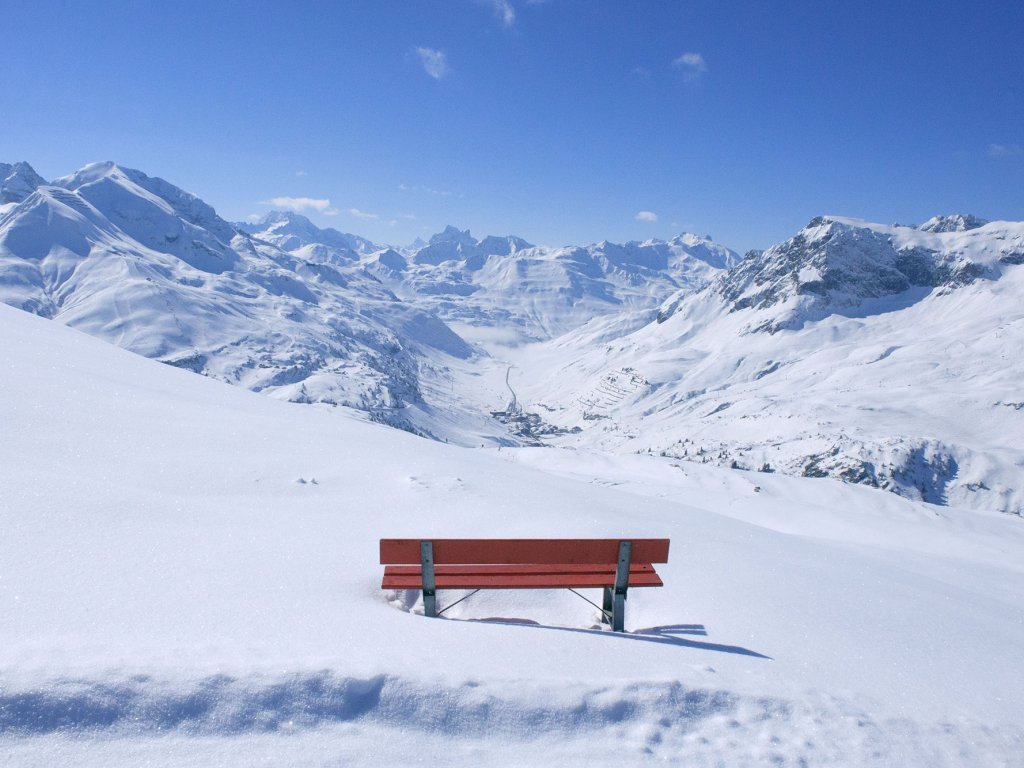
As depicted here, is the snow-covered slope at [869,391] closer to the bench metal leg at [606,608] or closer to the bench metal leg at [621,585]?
the bench metal leg at [606,608]

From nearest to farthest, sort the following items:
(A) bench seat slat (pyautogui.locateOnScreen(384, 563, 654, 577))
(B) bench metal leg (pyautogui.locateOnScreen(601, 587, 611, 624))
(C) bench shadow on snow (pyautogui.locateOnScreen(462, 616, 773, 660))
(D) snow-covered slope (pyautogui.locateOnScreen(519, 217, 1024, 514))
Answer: (C) bench shadow on snow (pyautogui.locateOnScreen(462, 616, 773, 660))
(A) bench seat slat (pyautogui.locateOnScreen(384, 563, 654, 577))
(B) bench metal leg (pyautogui.locateOnScreen(601, 587, 611, 624))
(D) snow-covered slope (pyautogui.locateOnScreen(519, 217, 1024, 514))

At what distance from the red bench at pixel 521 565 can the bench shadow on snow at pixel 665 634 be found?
0.33 metres

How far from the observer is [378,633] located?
4.27 metres

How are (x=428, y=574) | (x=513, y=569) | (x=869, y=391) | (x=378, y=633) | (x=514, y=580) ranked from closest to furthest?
(x=378, y=633) < (x=428, y=574) < (x=514, y=580) < (x=513, y=569) < (x=869, y=391)

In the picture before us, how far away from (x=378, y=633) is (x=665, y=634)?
2.87 metres

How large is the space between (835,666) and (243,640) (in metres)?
4.81

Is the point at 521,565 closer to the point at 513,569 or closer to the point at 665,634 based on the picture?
the point at 513,569

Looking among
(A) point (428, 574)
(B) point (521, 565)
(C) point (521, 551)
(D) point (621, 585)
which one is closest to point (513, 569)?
(B) point (521, 565)

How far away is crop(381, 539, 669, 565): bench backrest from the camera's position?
204 inches

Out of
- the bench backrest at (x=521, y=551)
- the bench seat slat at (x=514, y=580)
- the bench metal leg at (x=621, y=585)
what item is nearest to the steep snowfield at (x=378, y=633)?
the bench metal leg at (x=621, y=585)

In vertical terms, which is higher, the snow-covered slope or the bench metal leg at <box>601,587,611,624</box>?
the snow-covered slope

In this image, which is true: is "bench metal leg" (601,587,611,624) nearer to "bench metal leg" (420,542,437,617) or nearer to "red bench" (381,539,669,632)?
"red bench" (381,539,669,632)

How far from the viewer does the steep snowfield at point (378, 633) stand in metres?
3.19

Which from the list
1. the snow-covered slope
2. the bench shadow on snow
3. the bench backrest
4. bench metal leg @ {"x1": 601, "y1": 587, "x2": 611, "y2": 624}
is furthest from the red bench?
the snow-covered slope
